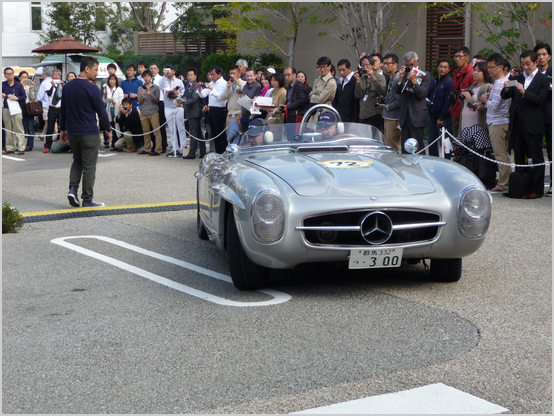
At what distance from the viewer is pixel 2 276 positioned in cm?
598

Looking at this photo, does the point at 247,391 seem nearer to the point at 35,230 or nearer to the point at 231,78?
the point at 35,230

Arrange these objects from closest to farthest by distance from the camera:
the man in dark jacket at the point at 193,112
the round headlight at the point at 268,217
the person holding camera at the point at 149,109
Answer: the round headlight at the point at 268,217 → the man in dark jacket at the point at 193,112 → the person holding camera at the point at 149,109

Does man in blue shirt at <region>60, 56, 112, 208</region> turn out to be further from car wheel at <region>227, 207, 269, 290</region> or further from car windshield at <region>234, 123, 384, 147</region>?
car wheel at <region>227, 207, 269, 290</region>

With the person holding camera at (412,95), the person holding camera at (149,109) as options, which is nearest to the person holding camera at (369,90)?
the person holding camera at (412,95)

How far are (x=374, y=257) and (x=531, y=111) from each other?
17.5 ft

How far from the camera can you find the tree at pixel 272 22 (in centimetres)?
2208

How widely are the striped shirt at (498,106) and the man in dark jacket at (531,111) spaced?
0.78 ft

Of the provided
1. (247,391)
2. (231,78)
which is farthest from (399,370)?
(231,78)

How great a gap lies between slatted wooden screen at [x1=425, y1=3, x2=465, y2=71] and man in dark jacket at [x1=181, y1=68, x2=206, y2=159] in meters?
7.38

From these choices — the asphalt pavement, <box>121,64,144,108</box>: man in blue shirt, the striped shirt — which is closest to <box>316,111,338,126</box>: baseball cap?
the asphalt pavement

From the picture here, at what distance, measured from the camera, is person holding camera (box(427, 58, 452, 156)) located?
11180mm

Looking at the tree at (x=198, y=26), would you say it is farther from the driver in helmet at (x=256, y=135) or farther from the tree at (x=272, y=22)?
the driver in helmet at (x=256, y=135)

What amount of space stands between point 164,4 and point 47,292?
36221 mm

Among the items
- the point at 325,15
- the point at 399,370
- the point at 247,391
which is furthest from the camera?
the point at 325,15
